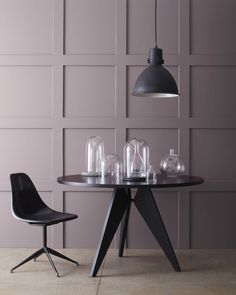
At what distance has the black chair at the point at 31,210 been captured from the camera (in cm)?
366

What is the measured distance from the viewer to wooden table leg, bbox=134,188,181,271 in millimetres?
3678

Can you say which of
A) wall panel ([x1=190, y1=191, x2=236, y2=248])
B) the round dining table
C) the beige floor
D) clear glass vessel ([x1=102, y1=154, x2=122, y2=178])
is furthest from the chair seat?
wall panel ([x1=190, y1=191, x2=236, y2=248])

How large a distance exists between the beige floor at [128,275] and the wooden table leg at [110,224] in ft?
0.45

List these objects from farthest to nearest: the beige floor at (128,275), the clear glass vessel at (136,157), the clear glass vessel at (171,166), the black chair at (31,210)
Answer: the clear glass vessel at (171,166)
the clear glass vessel at (136,157)
the black chair at (31,210)
the beige floor at (128,275)

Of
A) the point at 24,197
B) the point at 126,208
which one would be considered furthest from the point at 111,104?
the point at 24,197

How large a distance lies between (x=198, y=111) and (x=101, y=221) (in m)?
1.49

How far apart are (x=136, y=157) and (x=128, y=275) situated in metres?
1.10

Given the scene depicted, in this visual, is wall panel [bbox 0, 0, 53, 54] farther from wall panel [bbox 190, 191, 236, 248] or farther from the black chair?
wall panel [bbox 190, 191, 236, 248]

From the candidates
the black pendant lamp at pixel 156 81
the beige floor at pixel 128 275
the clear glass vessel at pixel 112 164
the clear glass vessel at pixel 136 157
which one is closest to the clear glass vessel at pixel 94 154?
the clear glass vessel at pixel 112 164

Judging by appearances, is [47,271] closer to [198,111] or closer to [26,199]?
[26,199]

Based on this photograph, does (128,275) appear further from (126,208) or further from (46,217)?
(46,217)

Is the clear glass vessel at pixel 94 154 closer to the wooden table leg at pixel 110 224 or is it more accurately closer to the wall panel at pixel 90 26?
the wooden table leg at pixel 110 224

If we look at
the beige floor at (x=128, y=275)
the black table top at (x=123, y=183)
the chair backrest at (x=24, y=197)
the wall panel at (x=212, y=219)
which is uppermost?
the black table top at (x=123, y=183)

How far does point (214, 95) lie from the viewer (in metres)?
4.47
